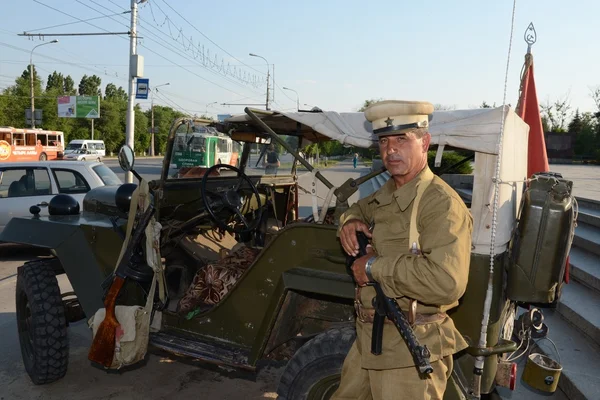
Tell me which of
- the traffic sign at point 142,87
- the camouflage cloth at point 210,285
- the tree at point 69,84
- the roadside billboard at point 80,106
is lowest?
the camouflage cloth at point 210,285

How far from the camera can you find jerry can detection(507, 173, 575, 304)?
230cm

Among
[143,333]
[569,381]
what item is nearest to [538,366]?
[569,381]

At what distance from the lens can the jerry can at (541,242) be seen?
2.30 m

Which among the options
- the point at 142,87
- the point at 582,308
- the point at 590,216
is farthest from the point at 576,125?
the point at 582,308

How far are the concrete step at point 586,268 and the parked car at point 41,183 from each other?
6309 mm

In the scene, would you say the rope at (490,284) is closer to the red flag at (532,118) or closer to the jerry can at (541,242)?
the jerry can at (541,242)

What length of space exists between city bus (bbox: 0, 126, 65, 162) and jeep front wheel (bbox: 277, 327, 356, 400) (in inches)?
1194

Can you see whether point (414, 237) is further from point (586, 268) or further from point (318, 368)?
point (586, 268)

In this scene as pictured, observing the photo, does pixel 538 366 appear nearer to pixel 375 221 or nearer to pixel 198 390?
pixel 375 221

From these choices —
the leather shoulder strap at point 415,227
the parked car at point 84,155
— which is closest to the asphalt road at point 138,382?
the leather shoulder strap at point 415,227

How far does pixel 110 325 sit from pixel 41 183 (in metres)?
5.50

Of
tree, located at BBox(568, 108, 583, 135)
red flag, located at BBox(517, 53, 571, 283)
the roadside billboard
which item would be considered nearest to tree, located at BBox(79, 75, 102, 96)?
the roadside billboard

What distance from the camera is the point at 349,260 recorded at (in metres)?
2.17

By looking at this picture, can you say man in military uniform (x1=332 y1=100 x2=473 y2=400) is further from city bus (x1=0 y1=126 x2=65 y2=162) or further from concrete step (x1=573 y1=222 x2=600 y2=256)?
city bus (x1=0 y1=126 x2=65 y2=162)
